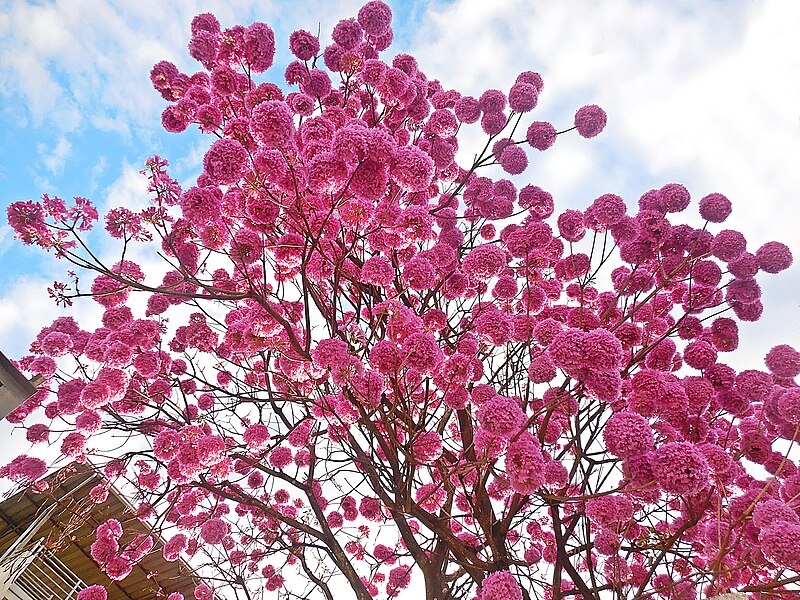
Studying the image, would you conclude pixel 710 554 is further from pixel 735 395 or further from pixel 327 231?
pixel 327 231


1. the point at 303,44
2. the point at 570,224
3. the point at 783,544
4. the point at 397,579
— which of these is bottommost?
the point at 397,579

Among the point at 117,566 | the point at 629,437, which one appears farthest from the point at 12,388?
the point at 629,437

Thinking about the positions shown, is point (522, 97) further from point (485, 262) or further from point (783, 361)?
point (783, 361)

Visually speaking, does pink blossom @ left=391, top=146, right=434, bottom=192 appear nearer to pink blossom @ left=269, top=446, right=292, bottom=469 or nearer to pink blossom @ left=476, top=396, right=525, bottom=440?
pink blossom @ left=476, top=396, right=525, bottom=440

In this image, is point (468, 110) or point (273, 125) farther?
point (468, 110)

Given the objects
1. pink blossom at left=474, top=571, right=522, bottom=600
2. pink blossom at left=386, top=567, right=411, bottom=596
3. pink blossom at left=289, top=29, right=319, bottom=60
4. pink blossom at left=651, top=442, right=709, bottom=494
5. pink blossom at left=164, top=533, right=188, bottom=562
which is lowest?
pink blossom at left=164, top=533, right=188, bottom=562

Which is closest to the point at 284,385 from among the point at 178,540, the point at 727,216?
the point at 178,540

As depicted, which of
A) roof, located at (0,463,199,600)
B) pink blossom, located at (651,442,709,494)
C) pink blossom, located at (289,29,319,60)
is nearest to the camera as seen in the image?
pink blossom, located at (651,442,709,494)

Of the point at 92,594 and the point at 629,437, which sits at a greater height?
the point at 629,437

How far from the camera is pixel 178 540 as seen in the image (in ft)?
17.2

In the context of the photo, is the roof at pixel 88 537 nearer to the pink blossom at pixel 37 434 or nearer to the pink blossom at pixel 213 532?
the pink blossom at pixel 37 434

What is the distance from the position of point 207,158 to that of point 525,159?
284 cm

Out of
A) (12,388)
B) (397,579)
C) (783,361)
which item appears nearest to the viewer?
(783,361)

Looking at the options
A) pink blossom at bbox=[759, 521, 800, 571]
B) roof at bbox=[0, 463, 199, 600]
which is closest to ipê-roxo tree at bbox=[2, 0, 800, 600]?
pink blossom at bbox=[759, 521, 800, 571]
